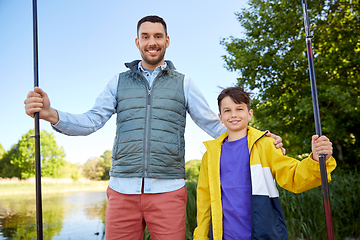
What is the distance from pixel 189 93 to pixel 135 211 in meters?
0.79


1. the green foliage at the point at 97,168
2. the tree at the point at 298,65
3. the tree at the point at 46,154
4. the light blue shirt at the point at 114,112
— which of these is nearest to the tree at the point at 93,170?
the green foliage at the point at 97,168

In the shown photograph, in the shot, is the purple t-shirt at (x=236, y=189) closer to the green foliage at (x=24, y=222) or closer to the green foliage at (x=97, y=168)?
the green foliage at (x=24, y=222)

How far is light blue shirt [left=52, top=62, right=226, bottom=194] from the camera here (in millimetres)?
1601

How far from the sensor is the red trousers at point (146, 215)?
1.60 meters

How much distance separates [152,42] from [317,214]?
130 inches

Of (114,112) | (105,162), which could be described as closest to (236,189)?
(114,112)

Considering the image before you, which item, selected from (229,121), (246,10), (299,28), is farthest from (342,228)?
(246,10)

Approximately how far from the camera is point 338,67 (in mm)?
5559

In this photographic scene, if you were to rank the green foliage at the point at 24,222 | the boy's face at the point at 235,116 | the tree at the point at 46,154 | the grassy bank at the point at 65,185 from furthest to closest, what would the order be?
the tree at the point at 46,154
the grassy bank at the point at 65,185
the green foliage at the point at 24,222
the boy's face at the point at 235,116

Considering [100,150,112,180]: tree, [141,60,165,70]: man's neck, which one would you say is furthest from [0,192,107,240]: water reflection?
[141,60,165,70]: man's neck

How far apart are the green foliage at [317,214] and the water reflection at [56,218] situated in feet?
8.84

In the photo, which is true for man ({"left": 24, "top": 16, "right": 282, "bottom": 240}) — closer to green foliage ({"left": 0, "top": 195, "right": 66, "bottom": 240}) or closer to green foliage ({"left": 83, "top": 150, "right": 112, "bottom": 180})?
green foliage ({"left": 0, "top": 195, "right": 66, "bottom": 240})

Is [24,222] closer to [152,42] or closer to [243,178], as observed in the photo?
[152,42]

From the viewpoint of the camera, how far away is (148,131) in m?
1.67
